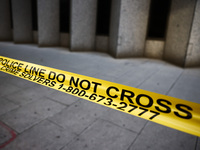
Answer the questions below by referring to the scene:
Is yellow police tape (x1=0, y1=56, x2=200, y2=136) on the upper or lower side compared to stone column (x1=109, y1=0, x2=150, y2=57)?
lower

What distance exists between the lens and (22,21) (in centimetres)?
1316

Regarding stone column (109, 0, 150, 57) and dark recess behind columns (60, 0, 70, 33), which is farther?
dark recess behind columns (60, 0, 70, 33)

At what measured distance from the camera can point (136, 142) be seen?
2348 mm

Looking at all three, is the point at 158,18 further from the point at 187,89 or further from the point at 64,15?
the point at 64,15

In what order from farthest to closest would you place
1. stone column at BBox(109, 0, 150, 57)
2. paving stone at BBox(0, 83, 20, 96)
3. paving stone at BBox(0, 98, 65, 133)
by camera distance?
stone column at BBox(109, 0, 150, 57)
paving stone at BBox(0, 83, 20, 96)
paving stone at BBox(0, 98, 65, 133)

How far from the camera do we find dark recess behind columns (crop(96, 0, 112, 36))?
388 inches

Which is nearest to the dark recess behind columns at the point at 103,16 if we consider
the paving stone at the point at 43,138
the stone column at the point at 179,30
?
the stone column at the point at 179,30

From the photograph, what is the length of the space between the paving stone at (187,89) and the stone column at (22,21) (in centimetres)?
1264

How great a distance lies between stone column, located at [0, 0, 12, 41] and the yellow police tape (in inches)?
566

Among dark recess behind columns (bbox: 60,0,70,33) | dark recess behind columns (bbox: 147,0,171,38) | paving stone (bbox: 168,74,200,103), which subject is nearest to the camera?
paving stone (bbox: 168,74,200,103)

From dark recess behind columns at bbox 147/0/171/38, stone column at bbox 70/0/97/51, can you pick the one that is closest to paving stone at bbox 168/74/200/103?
dark recess behind columns at bbox 147/0/171/38

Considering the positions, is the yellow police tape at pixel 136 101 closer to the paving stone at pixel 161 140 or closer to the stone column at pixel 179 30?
the paving stone at pixel 161 140

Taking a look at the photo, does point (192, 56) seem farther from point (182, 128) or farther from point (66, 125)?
point (66, 125)

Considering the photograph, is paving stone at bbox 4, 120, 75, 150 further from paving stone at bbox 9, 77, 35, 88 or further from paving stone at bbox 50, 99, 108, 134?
paving stone at bbox 9, 77, 35, 88
